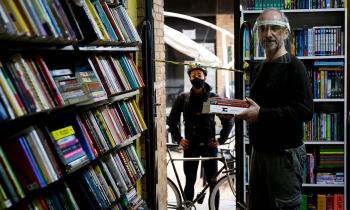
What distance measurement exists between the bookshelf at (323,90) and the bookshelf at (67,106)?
1.57 metres

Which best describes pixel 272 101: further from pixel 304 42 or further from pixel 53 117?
pixel 304 42

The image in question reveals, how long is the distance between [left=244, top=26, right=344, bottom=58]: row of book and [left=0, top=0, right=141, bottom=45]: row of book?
1.64 metres

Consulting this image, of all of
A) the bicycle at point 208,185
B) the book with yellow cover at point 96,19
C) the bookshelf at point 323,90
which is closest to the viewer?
the book with yellow cover at point 96,19

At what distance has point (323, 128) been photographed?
429 centimetres

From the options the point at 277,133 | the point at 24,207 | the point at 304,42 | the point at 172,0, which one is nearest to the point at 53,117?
the point at 24,207

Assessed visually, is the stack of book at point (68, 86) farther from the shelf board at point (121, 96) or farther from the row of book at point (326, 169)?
the row of book at point (326, 169)

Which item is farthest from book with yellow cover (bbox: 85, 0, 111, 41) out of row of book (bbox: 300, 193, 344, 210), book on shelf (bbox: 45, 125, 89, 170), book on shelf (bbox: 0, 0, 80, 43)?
row of book (bbox: 300, 193, 344, 210)

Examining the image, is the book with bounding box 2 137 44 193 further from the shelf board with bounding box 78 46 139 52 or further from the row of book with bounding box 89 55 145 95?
the row of book with bounding box 89 55 145 95

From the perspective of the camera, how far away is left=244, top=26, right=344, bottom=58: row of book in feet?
13.9

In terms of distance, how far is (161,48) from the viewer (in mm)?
4273

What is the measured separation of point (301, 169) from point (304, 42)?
181 cm

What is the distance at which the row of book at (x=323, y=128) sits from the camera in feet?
14.0

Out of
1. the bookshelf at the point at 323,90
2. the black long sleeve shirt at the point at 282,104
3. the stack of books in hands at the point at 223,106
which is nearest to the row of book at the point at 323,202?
the bookshelf at the point at 323,90

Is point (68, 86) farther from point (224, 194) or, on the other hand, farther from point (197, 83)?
point (224, 194)
